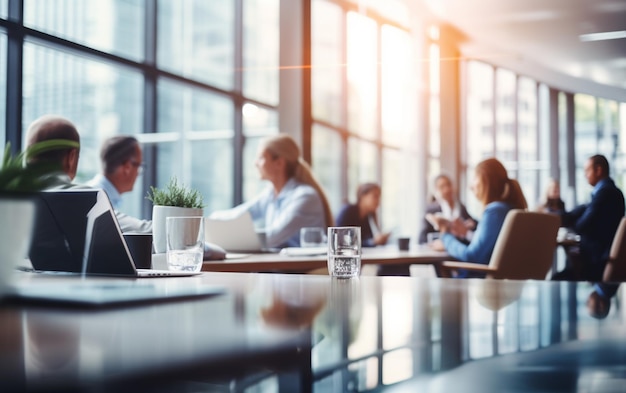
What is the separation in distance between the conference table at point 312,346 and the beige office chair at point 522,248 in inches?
109

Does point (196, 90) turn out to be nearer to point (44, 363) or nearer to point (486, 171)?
point (486, 171)

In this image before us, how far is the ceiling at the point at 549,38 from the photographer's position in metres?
9.09

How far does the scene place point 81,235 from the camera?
51.3 inches

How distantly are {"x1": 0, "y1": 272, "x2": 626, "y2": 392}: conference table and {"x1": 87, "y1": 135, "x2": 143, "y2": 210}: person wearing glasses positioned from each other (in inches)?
103

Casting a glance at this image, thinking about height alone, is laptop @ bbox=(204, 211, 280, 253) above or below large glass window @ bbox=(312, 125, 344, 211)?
below

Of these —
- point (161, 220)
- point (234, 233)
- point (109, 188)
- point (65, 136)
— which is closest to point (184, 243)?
point (161, 220)

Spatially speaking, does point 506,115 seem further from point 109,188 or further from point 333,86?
point 109,188

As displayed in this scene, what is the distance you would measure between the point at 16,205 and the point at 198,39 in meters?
5.86

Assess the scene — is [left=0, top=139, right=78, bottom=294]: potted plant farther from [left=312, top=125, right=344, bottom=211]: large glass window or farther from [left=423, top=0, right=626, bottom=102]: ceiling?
[left=423, top=0, right=626, bottom=102]: ceiling

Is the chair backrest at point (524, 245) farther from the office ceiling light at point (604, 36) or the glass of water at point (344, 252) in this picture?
the office ceiling light at point (604, 36)

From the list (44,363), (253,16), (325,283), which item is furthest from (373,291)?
(253,16)

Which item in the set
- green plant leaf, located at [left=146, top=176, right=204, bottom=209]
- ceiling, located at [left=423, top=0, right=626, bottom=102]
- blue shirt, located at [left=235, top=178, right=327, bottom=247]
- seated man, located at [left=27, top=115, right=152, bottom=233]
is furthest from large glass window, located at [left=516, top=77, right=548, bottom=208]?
green plant leaf, located at [left=146, top=176, right=204, bottom=209]

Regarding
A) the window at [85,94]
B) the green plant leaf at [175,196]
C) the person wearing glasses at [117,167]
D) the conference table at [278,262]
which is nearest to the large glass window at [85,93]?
the window at [85,94]

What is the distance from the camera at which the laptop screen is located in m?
1.28
